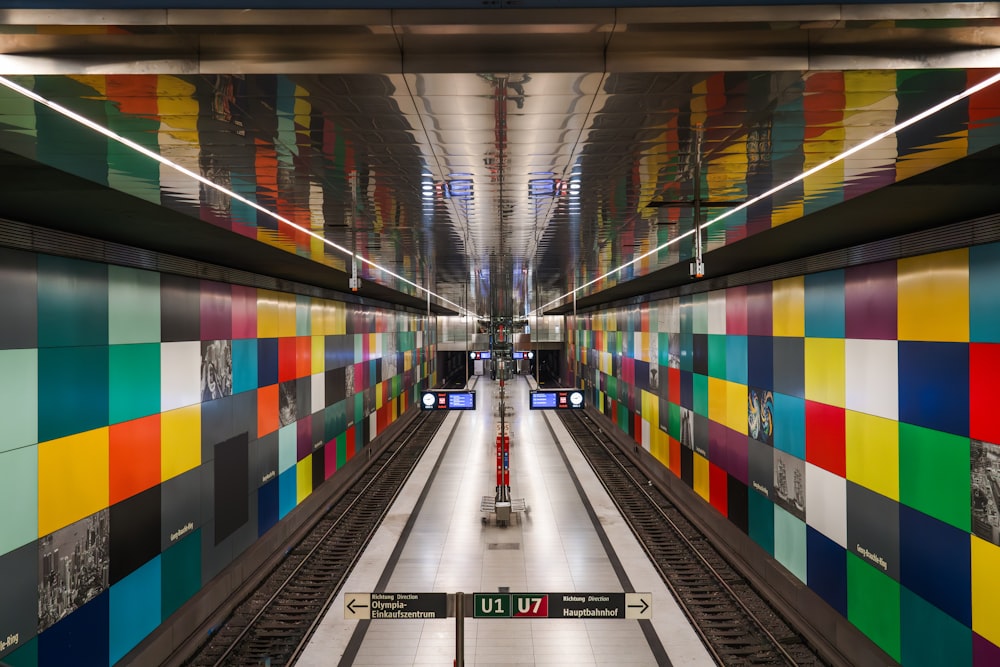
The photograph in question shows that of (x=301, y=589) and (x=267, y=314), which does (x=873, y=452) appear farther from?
(x=267, y=314)

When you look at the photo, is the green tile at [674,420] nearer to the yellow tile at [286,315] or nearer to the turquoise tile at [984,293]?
the yellow tile at [286,315]

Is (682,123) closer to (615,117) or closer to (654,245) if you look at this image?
(615,117)

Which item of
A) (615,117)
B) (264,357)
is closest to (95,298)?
(264,357)

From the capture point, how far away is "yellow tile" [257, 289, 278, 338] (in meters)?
10.3

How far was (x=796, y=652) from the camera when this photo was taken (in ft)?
23.9

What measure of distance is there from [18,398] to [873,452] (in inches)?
322

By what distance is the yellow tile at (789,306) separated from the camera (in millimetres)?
8359

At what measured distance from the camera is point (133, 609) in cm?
668

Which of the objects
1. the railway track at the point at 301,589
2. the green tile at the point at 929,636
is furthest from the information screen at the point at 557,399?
the green tile at the point at 929,636

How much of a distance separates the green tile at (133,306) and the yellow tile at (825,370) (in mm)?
8042

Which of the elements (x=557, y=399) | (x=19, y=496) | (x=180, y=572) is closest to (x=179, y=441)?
(x=180, y=572)

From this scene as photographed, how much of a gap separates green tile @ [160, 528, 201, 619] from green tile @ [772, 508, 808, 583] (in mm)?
7824

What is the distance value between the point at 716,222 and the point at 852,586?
4382 millimetres

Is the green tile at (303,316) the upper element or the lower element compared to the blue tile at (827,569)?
upper
